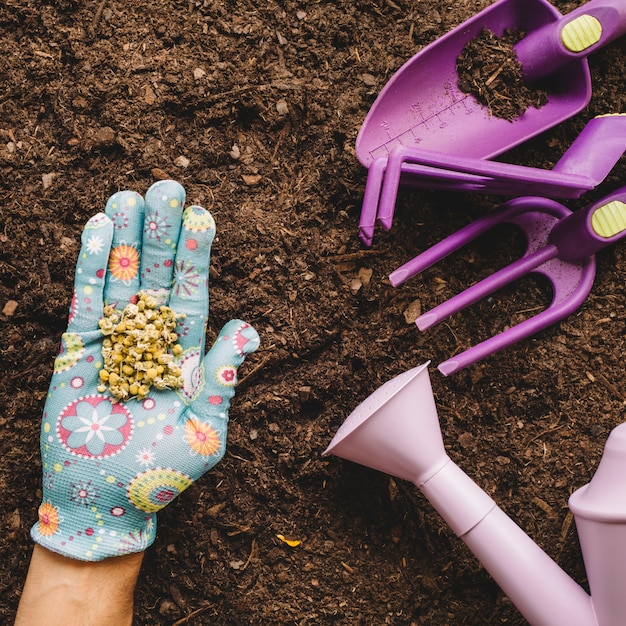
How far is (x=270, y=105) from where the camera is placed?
1147mm

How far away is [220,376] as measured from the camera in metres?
1.05

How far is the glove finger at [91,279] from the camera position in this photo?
3.40 ft

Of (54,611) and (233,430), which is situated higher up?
(233,430)

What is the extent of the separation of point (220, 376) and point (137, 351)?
0.14 metres

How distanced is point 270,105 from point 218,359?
48cm

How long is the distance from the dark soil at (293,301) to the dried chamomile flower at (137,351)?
128mm

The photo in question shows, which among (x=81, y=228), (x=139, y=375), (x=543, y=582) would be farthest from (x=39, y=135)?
(x=543, y=582)

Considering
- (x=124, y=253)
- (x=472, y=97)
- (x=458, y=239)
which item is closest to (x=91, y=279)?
(x=124, y=253)

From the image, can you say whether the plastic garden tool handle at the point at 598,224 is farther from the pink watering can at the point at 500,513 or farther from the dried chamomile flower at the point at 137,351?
the dried chamomile flower at the point at 137,351

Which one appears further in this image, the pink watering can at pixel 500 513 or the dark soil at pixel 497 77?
the dark soil at pixel 497 77

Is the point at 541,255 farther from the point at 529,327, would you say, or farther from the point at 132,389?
the point at 132,389

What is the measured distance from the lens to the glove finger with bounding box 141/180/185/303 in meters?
1.04

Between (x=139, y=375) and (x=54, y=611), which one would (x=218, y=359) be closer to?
(x=139, y=375)

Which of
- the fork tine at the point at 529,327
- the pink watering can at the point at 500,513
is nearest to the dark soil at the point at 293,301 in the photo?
the fork tine at the point at 529,327
